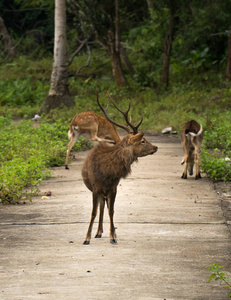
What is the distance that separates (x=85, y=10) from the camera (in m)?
25.1

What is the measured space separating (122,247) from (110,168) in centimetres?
94

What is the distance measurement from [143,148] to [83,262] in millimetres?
1720

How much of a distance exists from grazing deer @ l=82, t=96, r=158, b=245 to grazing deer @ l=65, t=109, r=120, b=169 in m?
6.17

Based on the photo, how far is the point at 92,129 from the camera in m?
13.3

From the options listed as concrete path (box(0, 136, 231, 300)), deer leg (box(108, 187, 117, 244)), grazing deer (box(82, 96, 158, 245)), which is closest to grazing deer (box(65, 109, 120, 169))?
concrete path (box(0, 136, 231, 300))

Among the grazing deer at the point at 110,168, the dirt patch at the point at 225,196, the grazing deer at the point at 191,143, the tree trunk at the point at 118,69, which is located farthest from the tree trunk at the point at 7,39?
the grazing deer at the point at 110,168

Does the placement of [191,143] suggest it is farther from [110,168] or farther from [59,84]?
[59,84]

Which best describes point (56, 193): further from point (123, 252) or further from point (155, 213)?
point (123, 252)

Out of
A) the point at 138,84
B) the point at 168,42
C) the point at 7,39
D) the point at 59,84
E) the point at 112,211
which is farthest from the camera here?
the point at 7,39

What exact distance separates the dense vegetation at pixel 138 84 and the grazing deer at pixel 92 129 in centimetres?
55

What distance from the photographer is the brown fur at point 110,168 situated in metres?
6.79

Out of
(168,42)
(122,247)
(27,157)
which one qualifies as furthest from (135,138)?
(168,42)

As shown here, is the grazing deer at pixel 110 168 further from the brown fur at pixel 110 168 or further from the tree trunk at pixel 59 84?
the tree trunk at pixel 59 84

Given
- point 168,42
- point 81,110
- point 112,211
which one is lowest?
point 81,110
